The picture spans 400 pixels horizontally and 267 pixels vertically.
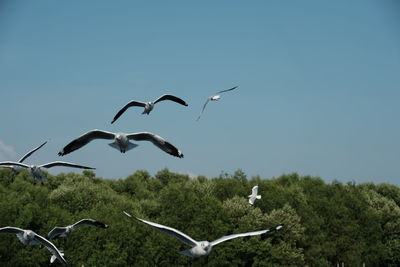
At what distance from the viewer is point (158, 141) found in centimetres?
2175

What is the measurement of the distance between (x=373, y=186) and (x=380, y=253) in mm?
18160

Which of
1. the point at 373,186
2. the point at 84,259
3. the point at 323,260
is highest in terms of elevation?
the point at 373,186

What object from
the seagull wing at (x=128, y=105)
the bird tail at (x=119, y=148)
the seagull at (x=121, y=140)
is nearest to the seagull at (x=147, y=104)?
the seagull wing at (x=128, y=105)

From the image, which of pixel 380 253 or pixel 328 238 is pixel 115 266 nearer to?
pixel 328 238

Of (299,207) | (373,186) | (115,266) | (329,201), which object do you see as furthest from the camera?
(373,186)

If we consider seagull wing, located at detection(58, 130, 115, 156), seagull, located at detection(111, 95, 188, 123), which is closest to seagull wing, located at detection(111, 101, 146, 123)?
seagull, located at detection(111, 95, 188, 123)

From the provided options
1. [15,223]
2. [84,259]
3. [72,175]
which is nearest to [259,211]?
[84,259]

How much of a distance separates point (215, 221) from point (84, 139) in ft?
148

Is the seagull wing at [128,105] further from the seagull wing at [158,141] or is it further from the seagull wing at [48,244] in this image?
the seagull wing at [48,244]

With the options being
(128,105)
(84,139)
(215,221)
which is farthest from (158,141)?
(215,221)

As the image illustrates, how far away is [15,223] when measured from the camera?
211ft

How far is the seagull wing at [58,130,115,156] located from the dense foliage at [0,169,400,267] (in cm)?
4216

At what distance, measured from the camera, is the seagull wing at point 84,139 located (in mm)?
22078

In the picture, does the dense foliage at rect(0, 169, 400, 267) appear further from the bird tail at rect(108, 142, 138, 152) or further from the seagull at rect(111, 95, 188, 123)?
the bird tail at rect(108, 142, 138, 152)
